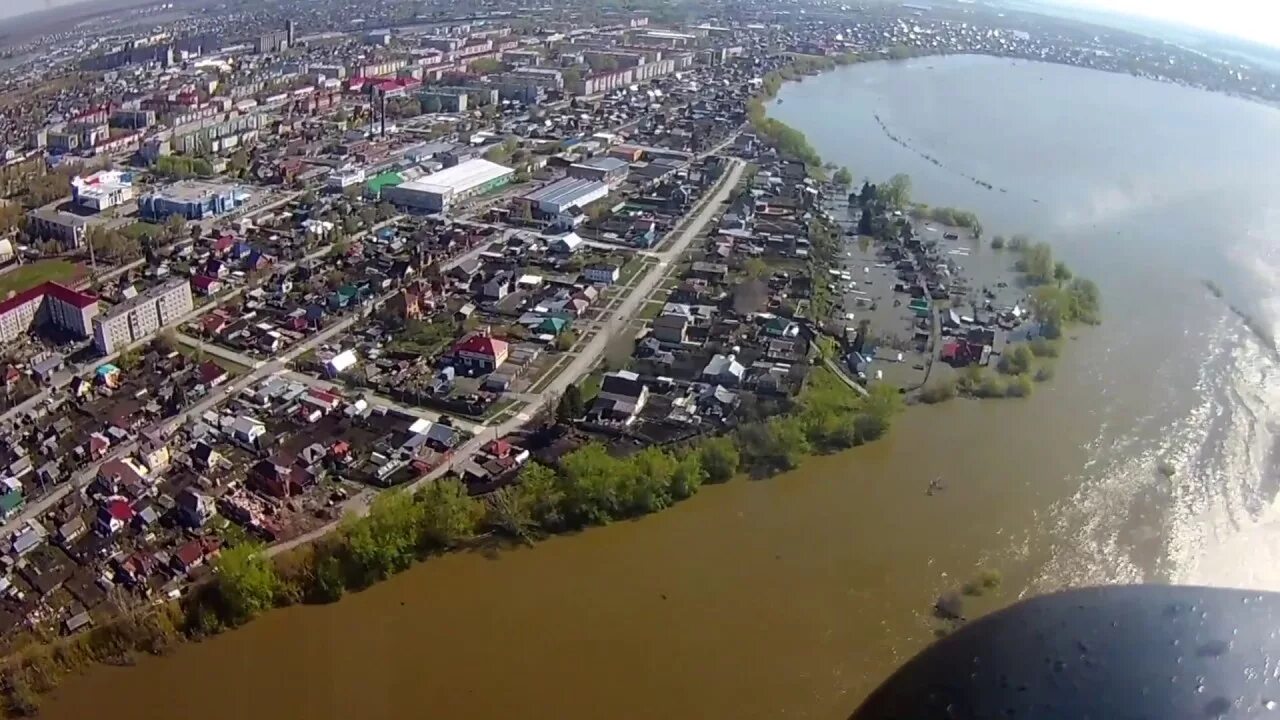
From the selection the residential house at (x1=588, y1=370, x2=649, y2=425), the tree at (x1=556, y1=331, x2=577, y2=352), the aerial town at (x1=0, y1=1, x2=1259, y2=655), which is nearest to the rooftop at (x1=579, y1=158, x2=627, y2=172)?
the aerial town at (x1=0, y1=1, x2=1259, y2=655)

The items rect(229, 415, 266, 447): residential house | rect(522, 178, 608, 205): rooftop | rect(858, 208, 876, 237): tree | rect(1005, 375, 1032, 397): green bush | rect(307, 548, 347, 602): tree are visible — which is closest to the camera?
rect(307, 548, 347, 602): tree

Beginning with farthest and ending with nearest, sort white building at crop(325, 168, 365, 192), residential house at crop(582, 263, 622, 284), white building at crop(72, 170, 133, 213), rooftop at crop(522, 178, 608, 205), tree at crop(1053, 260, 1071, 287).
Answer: white building at crop(325, 168, 365, 192) < white building at crop(72, 170, 133, 213) < rooftop at crop(522, 178, 608, 205) < tree at crop(1053, 260, 1071, 287) < residential house at crop(582, 263, 622, 284)

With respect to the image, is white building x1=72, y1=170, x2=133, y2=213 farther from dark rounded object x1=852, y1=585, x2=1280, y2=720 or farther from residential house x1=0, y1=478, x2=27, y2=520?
dark rounded object x1=852, y1=585, x2=1280, y2=720

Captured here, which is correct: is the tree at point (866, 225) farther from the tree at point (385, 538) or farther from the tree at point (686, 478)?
the tree at point (385, 538)

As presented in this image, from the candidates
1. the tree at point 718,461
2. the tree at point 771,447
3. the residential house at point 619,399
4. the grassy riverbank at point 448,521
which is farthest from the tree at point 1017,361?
the residential house at point 619,399

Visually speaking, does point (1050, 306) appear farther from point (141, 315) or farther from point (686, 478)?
point (141, 315)
